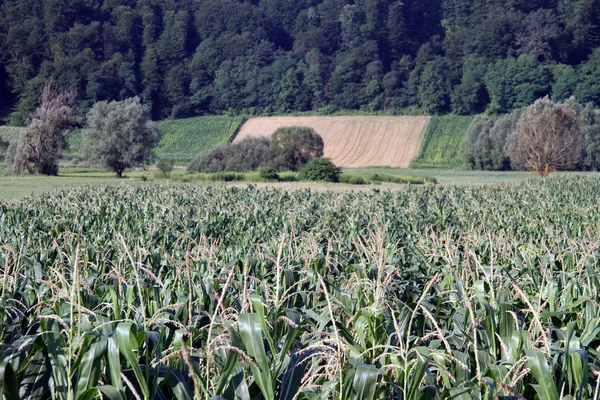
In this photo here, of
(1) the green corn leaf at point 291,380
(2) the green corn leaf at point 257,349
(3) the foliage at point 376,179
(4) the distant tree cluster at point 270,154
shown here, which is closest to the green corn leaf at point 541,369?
(1) the green corn leaf at point 291,380

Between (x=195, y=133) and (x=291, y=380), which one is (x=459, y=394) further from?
(x=195, y=133)

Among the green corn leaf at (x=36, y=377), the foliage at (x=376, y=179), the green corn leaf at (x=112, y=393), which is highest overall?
the green corn leaf at (x=112, y=393)

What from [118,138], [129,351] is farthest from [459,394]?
[118,138]

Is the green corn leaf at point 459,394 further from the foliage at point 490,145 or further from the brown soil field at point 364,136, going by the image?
the brown soil field at point 364,136

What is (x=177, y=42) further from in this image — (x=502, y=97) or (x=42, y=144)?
(x=42, y=144)

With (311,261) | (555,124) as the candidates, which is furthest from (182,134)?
(311,261)

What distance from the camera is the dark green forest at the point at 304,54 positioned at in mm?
111062

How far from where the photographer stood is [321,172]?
46094 mm

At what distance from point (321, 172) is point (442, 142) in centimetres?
A: 5045

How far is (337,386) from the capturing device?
353 cm

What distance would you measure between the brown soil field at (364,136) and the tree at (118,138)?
31.2 metres

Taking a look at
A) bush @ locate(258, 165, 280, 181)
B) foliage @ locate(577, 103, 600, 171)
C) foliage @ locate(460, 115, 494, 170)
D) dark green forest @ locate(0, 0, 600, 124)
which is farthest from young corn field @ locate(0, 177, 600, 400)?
dark green forest @ locate(0, 0, 600, 124)

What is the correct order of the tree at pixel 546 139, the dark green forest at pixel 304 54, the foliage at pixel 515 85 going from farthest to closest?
the dark green forest at pixel 304 54 → the foliage at pixel 515 85 → the tree at pixel 546 139

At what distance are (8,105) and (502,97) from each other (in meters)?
78.2
